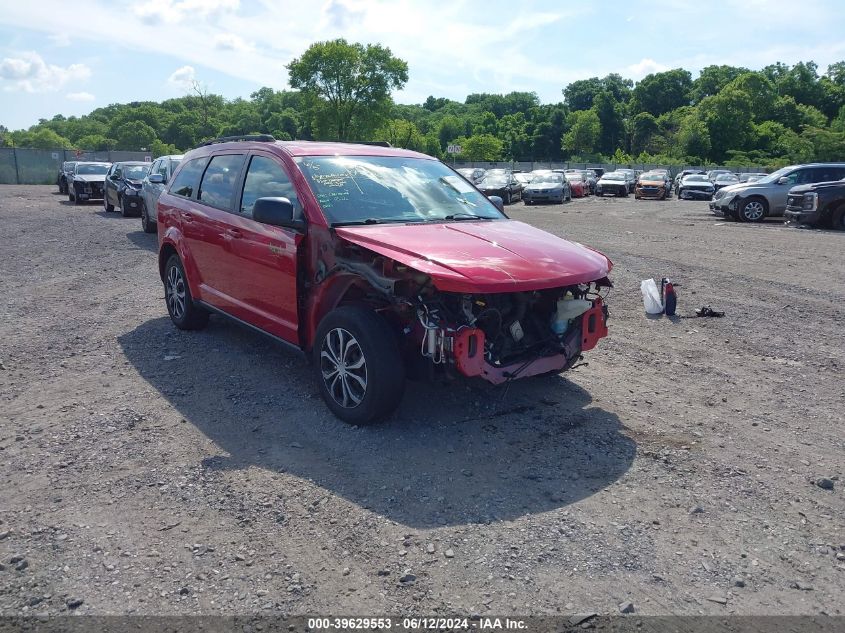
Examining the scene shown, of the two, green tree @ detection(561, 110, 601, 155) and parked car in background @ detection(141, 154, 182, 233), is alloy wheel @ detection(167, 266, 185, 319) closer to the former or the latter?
parked car in background @ detection(141, 154, 182, 233)

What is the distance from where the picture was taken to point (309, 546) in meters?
3.35

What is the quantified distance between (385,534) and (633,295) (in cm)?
643

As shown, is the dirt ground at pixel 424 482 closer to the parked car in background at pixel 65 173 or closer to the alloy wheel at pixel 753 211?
the alloy wheel at pixel 753 211

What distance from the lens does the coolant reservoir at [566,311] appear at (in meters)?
4.90

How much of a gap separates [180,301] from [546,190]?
25.9m

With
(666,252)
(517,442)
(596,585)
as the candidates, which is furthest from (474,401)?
(666,252)

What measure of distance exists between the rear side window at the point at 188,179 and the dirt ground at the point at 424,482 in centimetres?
141

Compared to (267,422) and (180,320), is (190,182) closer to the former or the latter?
(180,320)

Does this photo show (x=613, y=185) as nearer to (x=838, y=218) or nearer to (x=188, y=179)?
(x=838, y=218)

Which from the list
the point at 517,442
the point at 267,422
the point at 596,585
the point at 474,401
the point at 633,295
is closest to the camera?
the point at 596,585

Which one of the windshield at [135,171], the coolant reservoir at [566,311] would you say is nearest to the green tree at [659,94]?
the windshield at [135,171]

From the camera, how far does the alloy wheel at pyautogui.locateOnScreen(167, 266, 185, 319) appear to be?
23.0ft

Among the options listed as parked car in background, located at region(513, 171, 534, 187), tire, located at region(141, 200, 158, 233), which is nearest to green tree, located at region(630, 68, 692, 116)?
parked car in background, located at region(513, 171, 534, 187)

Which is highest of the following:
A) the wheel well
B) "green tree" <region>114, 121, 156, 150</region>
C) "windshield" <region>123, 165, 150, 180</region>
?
"green tree" <region>114, 121, 156, 150</region>
